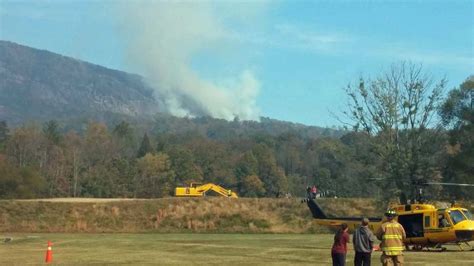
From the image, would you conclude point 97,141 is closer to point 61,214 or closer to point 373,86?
point 61,214

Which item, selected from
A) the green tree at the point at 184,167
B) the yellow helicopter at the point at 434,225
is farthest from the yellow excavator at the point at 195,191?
the yellow helicopter at the point at 434,225

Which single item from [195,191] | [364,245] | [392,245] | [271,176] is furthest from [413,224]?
[271,176]

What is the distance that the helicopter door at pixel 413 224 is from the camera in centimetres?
3312

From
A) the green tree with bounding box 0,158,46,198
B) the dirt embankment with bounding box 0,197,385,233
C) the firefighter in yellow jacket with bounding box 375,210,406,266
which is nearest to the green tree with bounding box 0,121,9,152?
the green tree with bounding box 0,158,46,198

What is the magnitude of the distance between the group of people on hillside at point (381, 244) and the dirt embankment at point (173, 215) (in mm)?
47575

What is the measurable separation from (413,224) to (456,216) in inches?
89.6

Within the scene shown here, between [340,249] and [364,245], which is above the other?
[364,245]

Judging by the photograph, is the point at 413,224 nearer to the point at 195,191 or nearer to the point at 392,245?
the point at 392,245

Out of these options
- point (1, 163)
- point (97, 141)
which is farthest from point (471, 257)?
point (97, 141)

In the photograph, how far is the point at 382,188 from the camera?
60.2 m

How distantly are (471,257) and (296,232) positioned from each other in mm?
39350

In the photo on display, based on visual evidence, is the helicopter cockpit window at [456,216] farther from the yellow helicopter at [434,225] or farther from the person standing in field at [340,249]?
the person standing in field at [340,249]

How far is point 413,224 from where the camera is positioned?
110 feet

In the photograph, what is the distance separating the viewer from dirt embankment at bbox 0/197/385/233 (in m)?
67.9
